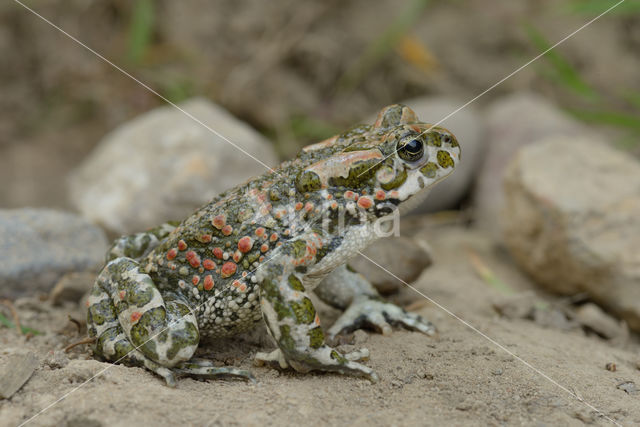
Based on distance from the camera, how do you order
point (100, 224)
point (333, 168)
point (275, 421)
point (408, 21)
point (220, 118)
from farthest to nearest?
point (408, 21), point (220, 118), point (100, 224), point (333, 168), point (275, 421)

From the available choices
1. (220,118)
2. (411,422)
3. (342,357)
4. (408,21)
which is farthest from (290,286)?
(408,21)

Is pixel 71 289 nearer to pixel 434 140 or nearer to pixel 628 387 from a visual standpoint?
pixel 434 140

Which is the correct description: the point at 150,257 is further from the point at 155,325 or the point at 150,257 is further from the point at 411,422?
the point at 411,422

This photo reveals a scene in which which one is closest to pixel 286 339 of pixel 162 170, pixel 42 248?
pixel 42 248

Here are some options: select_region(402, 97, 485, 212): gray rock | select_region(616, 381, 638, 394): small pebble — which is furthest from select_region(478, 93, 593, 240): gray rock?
select_region(616, 381, 638, 394): small pebble

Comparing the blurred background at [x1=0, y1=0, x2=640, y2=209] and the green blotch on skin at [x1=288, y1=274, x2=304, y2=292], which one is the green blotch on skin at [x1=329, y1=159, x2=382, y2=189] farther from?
the blurred background at [x1=0, y1=0, x2=640, y2=209]
